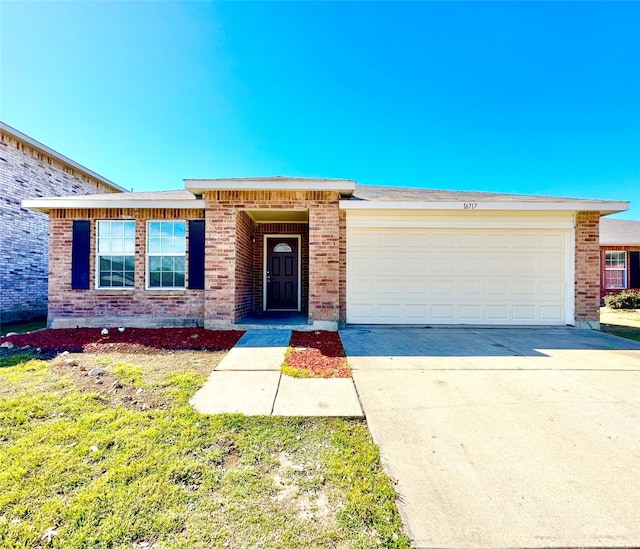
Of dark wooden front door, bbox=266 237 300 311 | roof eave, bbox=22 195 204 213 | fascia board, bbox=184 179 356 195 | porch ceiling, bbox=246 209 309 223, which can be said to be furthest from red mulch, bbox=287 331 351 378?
roof eave, bbox=22 195 204 213

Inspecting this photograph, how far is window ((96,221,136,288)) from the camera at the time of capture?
7.18m

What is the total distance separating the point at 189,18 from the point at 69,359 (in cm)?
856

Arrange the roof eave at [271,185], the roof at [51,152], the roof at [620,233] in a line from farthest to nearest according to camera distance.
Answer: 1. the roof at [620,233]
2. the roof at [51,152]
3. the roof eave at [271,185]

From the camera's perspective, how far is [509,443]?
8.01ft

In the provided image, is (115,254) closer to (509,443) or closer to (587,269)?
(509,443)

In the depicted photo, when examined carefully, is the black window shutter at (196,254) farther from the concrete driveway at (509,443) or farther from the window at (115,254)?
the concrete driveway at (509,443)

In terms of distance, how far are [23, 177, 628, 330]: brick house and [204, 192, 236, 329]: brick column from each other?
3 cm

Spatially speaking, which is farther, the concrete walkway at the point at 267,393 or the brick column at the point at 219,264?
the brick column at the point at 219,264

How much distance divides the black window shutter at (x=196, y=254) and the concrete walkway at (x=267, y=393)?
9.62 feet

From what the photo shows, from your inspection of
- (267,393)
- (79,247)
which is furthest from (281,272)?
(267,393)

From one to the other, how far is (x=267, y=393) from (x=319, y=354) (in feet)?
5.52

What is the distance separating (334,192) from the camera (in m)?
6.66

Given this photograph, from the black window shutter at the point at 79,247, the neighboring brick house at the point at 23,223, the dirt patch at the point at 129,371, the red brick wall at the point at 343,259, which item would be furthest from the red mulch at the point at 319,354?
the neighboring brick house at the point at 23,223

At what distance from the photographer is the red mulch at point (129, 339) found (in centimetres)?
537
